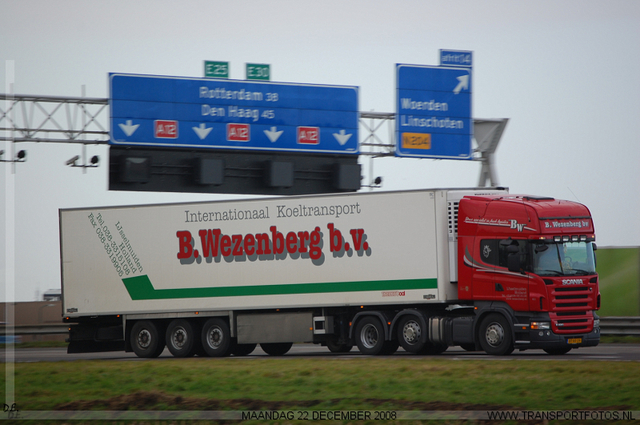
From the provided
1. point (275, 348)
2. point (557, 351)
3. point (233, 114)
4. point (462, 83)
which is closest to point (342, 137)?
point (233, 114)

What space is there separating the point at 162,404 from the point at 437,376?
4.13 meters

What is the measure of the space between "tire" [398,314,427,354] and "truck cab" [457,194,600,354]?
47.6 inches

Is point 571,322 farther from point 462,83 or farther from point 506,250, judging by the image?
point 462,83

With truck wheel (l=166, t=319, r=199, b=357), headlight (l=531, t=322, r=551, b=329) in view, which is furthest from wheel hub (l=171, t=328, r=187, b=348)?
headlight (l=531, t=322, r=551, b=329)

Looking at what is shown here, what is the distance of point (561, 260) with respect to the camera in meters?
19.7

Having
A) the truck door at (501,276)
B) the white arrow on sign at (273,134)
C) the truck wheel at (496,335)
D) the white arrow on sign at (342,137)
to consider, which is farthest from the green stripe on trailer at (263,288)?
the white arrow on sign at (342,137)

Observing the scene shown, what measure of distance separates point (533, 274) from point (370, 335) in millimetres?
4134

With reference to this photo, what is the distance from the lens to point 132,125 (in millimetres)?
27953

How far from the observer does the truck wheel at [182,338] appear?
2323 cm

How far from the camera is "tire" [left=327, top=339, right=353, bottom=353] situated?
A: 2275 cm

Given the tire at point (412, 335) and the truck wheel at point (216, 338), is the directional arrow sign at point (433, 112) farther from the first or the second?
the tire at point (412, 335)

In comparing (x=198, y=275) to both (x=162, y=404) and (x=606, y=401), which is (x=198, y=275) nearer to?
(x=162, y=404)

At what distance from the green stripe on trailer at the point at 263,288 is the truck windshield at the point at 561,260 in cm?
230

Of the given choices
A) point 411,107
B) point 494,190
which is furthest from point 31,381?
point 411,107
